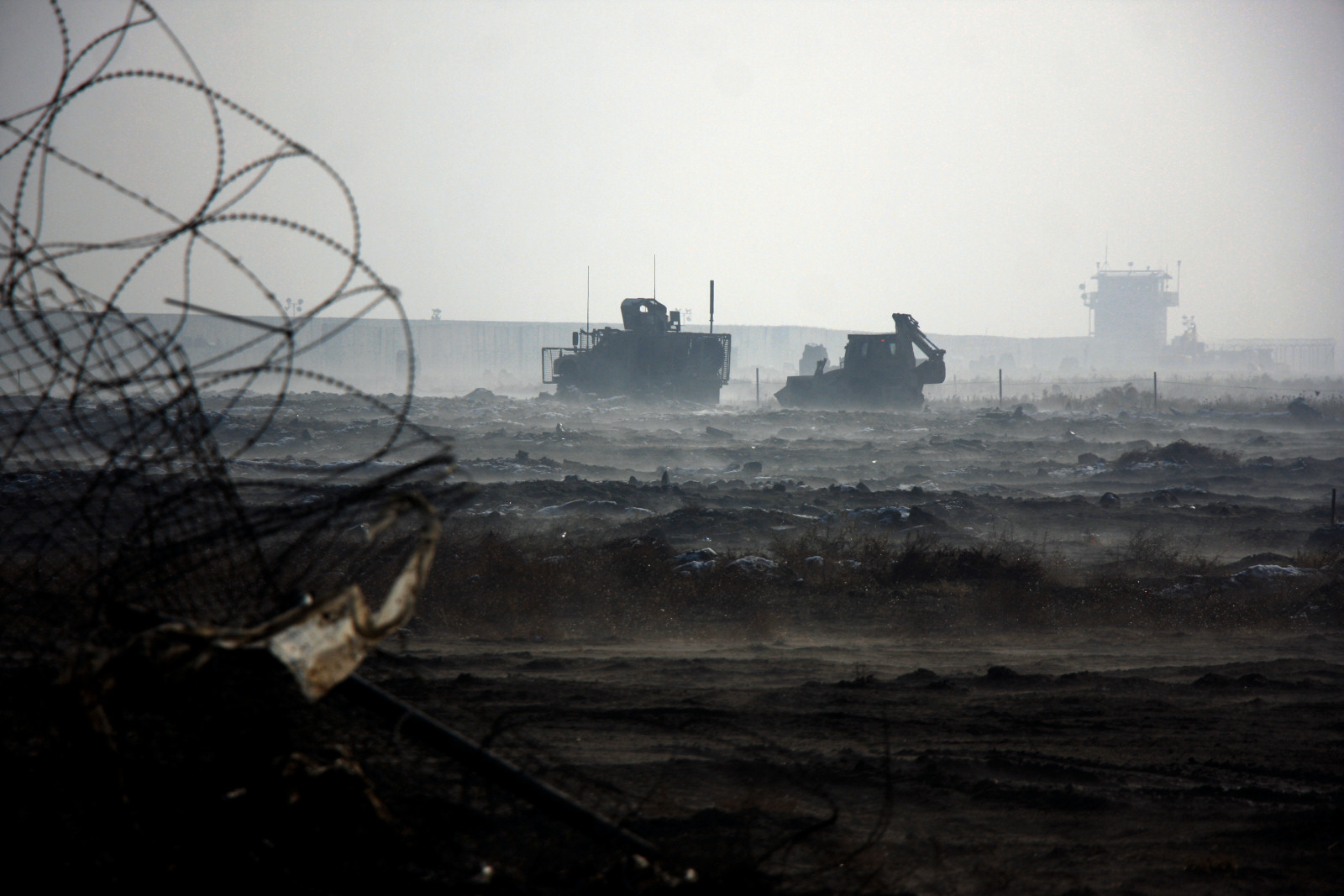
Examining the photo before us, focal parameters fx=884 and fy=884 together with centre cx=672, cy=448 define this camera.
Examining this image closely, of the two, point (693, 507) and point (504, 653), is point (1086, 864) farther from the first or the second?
point (693, 507)

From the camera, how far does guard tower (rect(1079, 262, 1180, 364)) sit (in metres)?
122

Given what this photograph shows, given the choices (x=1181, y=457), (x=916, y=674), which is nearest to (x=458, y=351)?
(x=1181, y=457)

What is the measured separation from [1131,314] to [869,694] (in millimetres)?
135742

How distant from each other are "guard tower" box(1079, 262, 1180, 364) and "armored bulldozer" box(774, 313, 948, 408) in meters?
101

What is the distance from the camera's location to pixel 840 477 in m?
19.6

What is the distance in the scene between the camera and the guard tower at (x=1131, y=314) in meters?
122

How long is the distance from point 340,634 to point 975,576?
27.8 ft

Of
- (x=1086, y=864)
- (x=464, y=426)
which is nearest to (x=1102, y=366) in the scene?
(x=464, y=426)

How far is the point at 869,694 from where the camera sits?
19.5ft

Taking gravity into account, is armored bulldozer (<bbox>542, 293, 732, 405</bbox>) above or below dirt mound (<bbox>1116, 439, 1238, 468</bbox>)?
above

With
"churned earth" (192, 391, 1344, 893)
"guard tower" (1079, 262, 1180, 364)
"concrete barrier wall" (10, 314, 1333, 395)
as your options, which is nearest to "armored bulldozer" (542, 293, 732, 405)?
"churned earth" (192, 391, 1344, 893)

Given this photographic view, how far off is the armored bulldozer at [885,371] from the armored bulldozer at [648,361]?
6.42m

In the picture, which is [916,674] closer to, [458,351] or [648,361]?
[648,361]

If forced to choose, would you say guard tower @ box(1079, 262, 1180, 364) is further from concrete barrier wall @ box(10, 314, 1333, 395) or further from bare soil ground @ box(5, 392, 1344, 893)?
bare soil ground @ box(5, 392, 1344, 893)
